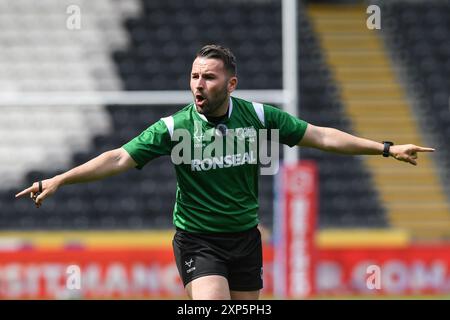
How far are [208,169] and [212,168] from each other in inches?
1.0

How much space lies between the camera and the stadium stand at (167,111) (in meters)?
14.7

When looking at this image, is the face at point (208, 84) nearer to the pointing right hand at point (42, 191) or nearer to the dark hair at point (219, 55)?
the dark hair at point (219, 55)

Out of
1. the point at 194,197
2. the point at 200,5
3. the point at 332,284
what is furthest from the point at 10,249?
the point at 194,197

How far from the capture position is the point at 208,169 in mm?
6105

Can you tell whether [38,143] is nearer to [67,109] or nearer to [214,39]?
[67,109]

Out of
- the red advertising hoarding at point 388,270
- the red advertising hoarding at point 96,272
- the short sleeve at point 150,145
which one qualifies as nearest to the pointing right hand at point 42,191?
the short sleeve at point 150,145

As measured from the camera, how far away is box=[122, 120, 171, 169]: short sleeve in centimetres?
610

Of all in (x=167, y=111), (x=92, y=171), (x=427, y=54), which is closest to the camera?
(x=92, y=171)

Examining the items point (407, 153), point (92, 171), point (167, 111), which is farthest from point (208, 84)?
point (167, 111)

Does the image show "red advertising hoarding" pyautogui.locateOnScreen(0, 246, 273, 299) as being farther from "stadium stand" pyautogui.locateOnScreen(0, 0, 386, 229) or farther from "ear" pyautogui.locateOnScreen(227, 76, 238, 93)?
"ear" pyautogui.locateOnScreen(227, 76, 238, 93)

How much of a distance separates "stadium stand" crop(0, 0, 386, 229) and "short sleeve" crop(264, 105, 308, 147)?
8.24 metres

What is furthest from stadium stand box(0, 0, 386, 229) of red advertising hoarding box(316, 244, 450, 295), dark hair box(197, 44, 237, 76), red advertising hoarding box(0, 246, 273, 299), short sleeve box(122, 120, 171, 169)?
dark hair box(197, 44, 237, 76)

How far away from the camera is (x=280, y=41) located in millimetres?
16047

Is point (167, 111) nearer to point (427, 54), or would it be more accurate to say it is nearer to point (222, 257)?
point (427, 54)
